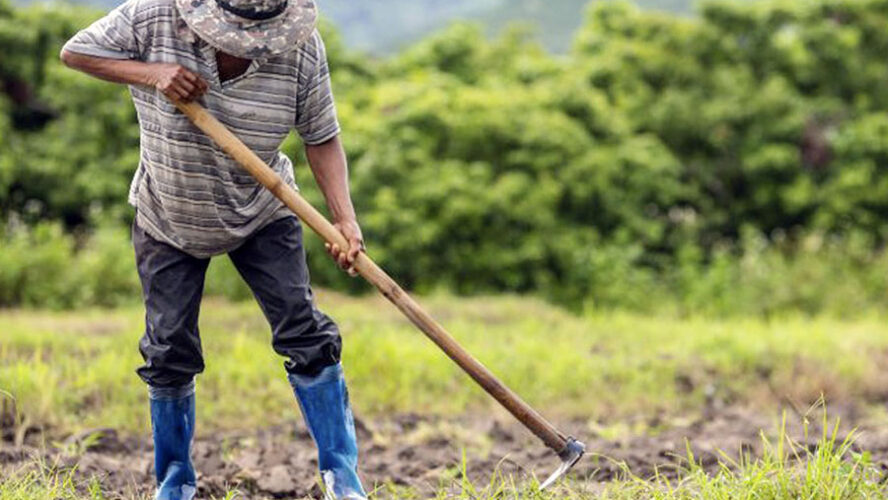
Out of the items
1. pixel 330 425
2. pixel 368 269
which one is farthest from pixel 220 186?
pixel 330 425

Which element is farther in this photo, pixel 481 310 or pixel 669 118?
pixel 669 118

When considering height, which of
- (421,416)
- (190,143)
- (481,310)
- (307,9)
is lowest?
(481,310)

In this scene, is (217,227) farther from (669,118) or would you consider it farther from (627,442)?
(669,118)

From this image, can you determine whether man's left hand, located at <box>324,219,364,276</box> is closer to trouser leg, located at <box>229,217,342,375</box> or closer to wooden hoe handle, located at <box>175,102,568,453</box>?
wooden hoe handle, located at <box>175,102,568,453</box>

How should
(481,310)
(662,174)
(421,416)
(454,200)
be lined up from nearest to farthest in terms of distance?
(421,416) < (481,310) < (454,200) < (662,174)

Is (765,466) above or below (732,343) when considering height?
above

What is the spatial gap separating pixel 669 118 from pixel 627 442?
8597mm

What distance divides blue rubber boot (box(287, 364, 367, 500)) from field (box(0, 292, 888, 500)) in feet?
1.30

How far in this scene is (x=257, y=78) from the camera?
386 centimetres

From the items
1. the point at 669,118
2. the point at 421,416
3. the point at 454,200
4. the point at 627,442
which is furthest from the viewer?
the point at 669,118

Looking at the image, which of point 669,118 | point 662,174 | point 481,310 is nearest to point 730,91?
point 669,118

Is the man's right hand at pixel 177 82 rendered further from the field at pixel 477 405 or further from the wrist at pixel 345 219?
the field at pixel 477 405

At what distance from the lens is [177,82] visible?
3705mm

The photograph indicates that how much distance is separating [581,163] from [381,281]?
9096mm
